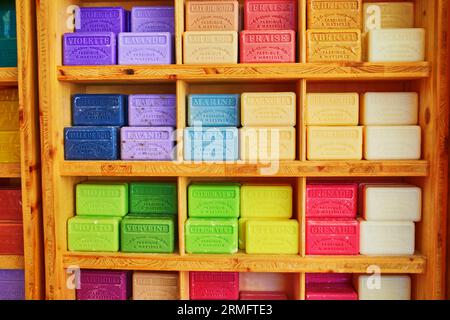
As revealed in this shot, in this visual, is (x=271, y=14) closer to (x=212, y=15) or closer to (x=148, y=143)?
(x=212, y=15)

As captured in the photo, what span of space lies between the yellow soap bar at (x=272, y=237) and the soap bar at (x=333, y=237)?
64 millimetres

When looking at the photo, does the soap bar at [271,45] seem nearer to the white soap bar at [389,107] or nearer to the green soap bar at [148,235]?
the white soap bar at [389,107]

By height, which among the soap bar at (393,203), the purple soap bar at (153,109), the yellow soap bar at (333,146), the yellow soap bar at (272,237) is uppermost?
the purple soap bar at (153,109)

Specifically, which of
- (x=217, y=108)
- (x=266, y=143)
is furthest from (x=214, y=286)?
(x=217, y=108)

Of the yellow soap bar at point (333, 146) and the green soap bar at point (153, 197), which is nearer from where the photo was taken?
the yellow soap bar at point (333, 146)

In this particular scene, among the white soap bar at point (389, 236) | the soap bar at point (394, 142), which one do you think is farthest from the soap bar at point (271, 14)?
the white soap bar at point (389, 236)

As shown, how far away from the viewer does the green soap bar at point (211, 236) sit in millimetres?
1681

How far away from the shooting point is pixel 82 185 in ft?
5.77

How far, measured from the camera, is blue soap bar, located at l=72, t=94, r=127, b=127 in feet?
5.59

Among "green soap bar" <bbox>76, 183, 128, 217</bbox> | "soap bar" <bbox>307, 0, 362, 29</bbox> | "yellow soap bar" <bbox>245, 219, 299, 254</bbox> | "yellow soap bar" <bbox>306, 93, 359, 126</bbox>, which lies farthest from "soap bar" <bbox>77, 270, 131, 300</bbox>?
"soap bar" <bbox>307, 0, 362, 29</bbox>

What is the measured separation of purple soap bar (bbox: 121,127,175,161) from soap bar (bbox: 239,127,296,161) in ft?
1.03
